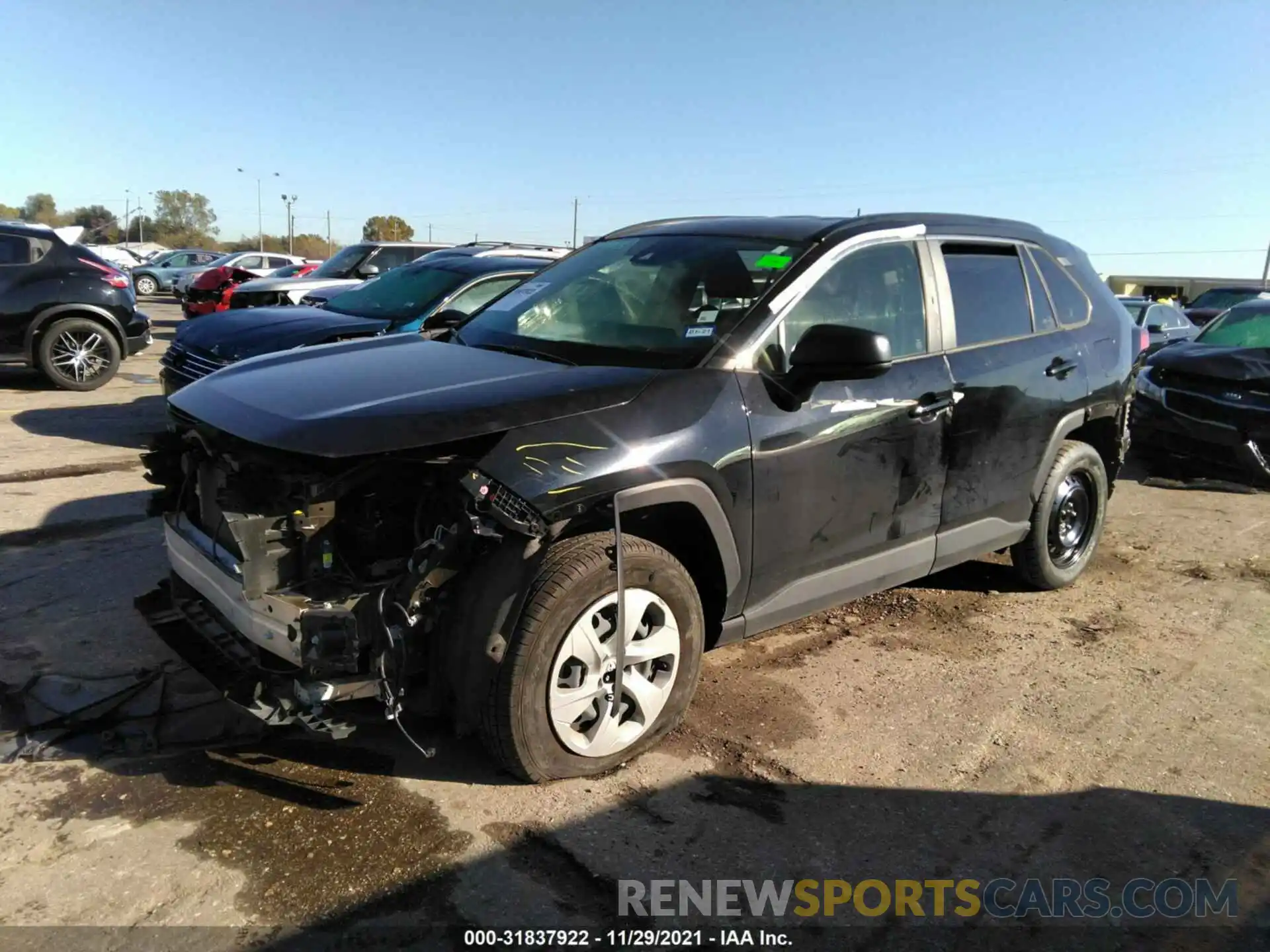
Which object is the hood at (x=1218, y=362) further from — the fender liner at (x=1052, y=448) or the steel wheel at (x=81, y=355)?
the steel wheel at (x=81, y=355)

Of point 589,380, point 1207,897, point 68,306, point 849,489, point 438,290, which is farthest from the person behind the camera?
point 68,306

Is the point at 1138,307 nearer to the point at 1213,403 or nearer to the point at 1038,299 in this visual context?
the point at 1213,403

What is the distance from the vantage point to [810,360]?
333 cm

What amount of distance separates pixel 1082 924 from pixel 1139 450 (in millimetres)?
7440

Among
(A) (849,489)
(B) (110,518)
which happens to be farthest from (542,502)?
(B) (110,518)

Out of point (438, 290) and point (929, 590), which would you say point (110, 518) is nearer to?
point (438, 290)

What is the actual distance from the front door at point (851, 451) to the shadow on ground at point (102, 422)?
6.18 meters

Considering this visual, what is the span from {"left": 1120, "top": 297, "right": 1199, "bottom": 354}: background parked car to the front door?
34.7ft

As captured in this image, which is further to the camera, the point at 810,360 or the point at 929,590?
the point at 929,590

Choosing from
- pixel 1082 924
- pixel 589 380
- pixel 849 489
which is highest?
pixel 589 380

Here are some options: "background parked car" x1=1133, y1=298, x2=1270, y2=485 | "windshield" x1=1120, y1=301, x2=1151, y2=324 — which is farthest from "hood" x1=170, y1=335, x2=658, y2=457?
"windshield" x1=1120, y1=301, x2=1151, y2=324

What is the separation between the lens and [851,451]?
3662mm

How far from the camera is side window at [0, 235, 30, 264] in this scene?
9.68 m

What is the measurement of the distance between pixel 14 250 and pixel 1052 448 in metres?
10.2
